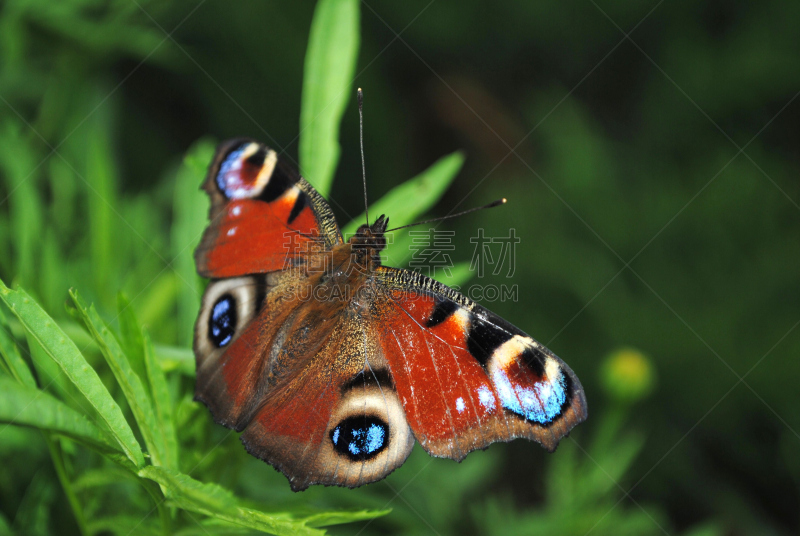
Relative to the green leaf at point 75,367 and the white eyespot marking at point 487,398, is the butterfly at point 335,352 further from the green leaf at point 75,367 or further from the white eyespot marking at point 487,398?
the green leaf at point 75,367

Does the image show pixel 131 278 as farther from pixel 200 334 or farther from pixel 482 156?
pixel 482 156

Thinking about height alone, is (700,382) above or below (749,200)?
below

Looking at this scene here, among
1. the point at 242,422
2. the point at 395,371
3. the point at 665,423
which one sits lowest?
the point at 665,423

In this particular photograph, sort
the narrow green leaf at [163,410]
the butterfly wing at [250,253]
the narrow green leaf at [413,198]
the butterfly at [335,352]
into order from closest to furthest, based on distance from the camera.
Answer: the narrow green leaf at [163,410] → the butterfly at [335,352] → the butterfly wing at [250,253] → the narrow green leaf at [413,198]

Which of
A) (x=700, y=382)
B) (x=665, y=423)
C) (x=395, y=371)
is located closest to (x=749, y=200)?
(x=700, y=382)

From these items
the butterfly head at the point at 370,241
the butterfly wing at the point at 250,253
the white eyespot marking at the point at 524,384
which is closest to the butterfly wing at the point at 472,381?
the white eyespot marking at the point at 524,384

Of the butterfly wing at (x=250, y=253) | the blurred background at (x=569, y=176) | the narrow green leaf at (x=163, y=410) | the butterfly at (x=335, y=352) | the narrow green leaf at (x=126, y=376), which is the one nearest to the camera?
the narrow green leaf at (x=126, y=376)

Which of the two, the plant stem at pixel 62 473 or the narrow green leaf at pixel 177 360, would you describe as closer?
the plant stem at pixel 62 473
